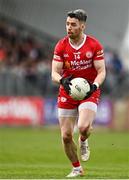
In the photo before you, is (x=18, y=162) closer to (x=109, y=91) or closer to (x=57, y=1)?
(x=109, y=91)

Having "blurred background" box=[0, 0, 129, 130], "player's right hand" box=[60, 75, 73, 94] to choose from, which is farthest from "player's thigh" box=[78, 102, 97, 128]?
"blurred background" box=[0, 0, 129, 130]

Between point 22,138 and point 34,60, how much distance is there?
743cm

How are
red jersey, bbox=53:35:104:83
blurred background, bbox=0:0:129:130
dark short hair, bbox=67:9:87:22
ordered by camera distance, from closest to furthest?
dark short hair, bbox=67:9:87:22 → red jersey, bbox=53:35:104:83 → blurred background, bbox=0:0:129:130

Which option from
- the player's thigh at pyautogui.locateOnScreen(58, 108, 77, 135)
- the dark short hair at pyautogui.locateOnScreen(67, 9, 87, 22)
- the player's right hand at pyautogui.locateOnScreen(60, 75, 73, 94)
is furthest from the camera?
the player's thigh at pyautogui.locateOnScreen(58, 108, 77, 135)

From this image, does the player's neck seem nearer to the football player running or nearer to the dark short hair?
the football player running

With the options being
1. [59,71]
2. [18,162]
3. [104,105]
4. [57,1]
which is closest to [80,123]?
[59,71]

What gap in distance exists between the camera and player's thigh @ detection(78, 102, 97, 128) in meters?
13.5

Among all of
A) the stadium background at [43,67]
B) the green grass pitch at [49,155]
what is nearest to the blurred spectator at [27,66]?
the stadium background at [43,67]

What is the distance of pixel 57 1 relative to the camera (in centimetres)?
3612

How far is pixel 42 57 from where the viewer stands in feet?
117

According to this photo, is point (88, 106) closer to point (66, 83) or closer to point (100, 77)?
point (100, 77)

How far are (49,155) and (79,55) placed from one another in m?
8.40

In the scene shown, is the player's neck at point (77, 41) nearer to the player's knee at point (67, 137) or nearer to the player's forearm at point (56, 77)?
the player's forearm at point (56, 77)

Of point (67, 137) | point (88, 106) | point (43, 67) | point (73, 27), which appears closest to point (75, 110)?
point (88, 106)
